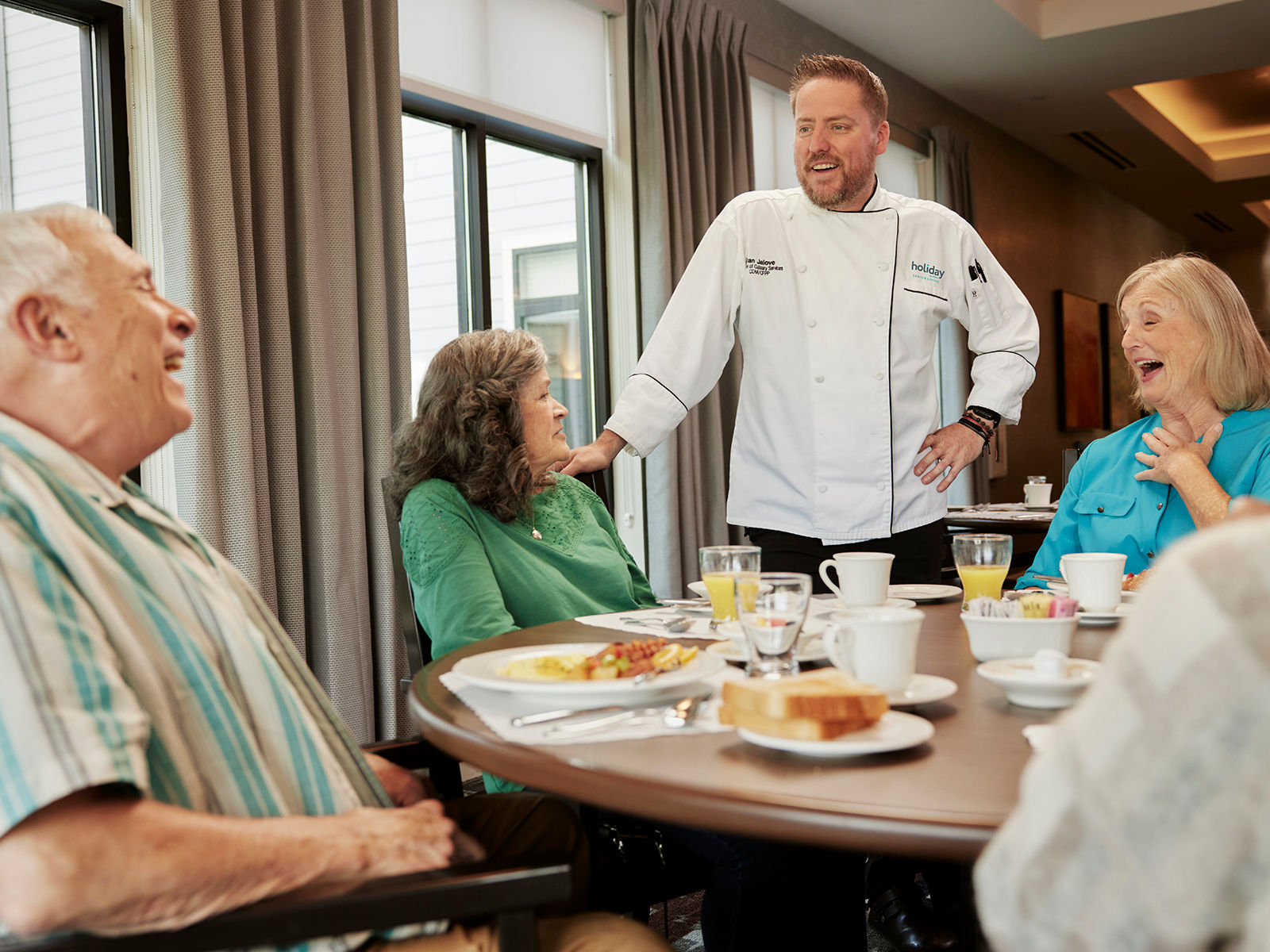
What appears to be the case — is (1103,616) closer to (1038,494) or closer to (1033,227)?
(1038,494)

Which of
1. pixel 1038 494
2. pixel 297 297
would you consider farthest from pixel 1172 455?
pixel 1038 494

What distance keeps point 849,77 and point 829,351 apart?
584 mm

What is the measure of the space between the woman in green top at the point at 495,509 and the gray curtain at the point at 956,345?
5.01m

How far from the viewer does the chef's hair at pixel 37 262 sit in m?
0.94

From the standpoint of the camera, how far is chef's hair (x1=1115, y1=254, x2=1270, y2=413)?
6.66 ft

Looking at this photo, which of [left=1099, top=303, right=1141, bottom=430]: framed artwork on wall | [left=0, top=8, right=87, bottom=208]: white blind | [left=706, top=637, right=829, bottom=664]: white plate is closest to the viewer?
[left=706, top=637, right=829, bottom=664]: white plate

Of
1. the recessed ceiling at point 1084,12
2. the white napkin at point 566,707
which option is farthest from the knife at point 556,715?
the recessed ceiling at point 1084,12

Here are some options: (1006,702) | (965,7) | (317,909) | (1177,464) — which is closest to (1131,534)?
(1177,464)

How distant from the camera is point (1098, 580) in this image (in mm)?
1433

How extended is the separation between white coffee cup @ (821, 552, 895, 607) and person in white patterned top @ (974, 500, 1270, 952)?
3.29ft

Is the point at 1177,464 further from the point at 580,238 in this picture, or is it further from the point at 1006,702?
the point at 580,238

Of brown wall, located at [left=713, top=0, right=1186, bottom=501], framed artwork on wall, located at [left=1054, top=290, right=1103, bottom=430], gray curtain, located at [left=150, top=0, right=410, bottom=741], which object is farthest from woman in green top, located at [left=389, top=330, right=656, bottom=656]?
framed artwork on wall, located at [left=1054, top=290, right=1103, bottom=430]

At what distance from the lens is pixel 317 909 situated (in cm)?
80

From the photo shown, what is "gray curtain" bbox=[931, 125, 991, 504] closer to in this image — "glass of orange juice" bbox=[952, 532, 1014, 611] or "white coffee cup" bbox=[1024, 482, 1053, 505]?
"white coffee cup" bbox=[1024, 482, 1053, 505]
